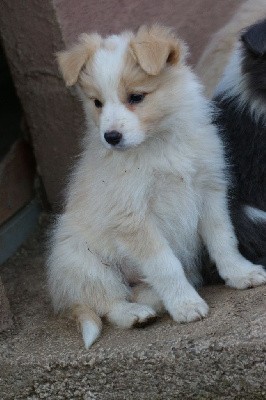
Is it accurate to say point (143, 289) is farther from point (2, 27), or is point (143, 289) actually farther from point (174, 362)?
point (2, 27)

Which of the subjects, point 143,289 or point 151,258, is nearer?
point 151,258

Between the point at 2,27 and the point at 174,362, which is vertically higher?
the point at 2,27

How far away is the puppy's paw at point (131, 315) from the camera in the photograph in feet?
12.7

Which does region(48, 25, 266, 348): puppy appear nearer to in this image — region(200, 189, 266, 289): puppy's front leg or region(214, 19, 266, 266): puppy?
region(200, 189, 266, 289): puppy's front leg

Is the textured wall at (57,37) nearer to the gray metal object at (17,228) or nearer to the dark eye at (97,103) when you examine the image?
the gray metal object at (17,228)

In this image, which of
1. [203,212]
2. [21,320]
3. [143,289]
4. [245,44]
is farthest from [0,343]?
[245,44]

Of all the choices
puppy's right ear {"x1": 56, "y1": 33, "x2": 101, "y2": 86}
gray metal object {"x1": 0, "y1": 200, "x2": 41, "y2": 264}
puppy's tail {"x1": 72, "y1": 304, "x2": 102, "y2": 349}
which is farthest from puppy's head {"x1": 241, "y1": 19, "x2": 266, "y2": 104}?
gray metal object {"x1": 0, "y1": 200, "x2": 41, "y2": 264}

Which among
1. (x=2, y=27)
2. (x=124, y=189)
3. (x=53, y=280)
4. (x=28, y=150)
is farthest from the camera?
(x=28, y=150)

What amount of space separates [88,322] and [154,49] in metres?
1.23

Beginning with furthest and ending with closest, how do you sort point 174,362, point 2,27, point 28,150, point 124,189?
point 28,150, point 2,27, point 124,189, point 174,362

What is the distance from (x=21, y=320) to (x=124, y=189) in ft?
2.95

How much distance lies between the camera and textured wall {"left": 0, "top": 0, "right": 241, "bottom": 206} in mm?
4777

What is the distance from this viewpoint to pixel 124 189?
3.89 m

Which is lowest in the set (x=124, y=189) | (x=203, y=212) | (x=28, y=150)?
(x=28, y=150)
